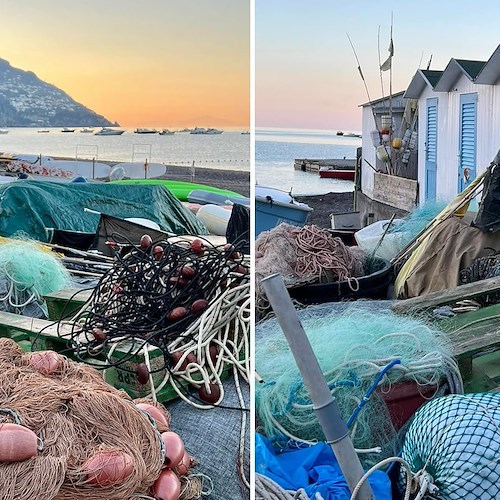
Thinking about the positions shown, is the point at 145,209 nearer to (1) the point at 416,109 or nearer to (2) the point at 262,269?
(1) the point at 416,109

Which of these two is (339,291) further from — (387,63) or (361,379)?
(387,63)

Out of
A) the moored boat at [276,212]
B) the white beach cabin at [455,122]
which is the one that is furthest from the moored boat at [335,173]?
the white beach cabin at [455,122]

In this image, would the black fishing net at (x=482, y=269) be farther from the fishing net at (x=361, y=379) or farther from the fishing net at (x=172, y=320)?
the fishing net at (x=172, y=320)

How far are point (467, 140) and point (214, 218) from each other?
399cm

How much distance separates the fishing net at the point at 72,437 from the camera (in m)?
1.50

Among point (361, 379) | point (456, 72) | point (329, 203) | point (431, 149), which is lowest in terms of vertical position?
point (329, 203)

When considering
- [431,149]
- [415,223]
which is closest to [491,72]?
[415,223]

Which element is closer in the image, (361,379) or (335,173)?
(361,379)

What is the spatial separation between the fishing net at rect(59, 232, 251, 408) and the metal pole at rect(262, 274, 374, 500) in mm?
950

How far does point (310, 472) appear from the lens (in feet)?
7.20

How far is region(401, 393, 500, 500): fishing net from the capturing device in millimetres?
1967

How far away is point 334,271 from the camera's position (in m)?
4.21

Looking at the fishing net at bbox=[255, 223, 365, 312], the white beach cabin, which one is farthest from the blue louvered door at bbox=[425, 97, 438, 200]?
the fishing net at bbox=[255, 223, 365, 312]

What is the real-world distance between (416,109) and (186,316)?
673cm
